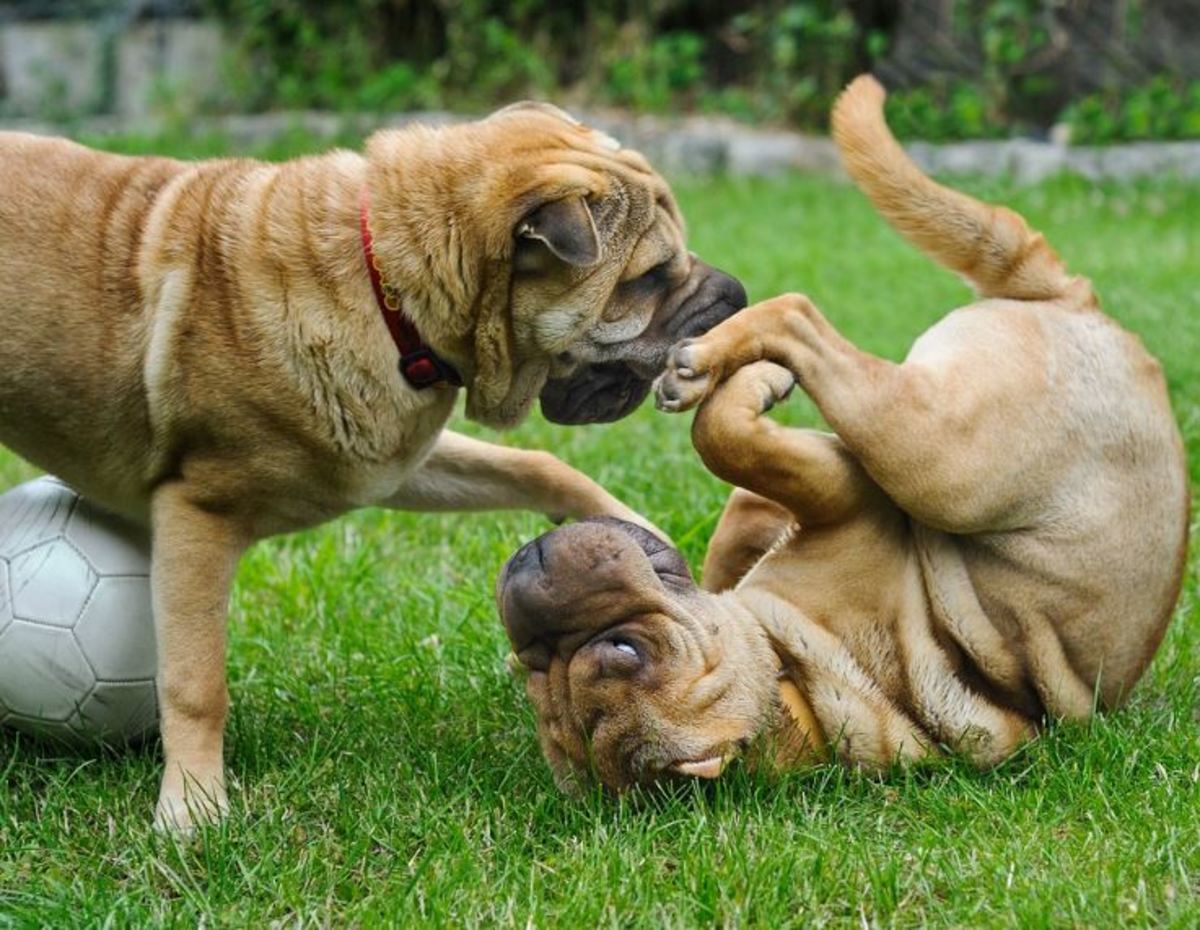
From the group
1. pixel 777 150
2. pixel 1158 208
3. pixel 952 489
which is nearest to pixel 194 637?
pixel 952 489

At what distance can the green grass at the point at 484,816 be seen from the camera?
3.10 m

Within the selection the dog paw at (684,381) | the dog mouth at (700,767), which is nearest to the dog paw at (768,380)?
the dog paw at (684,381)

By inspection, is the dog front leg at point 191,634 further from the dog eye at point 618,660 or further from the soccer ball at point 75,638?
the dog eye at point 618,660

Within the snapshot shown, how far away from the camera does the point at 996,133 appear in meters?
14.1

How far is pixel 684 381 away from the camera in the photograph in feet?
12.4

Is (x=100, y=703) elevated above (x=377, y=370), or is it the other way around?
(x=377, y=370)

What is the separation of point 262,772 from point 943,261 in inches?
82.8

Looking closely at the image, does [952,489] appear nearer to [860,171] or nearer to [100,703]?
[860,171]

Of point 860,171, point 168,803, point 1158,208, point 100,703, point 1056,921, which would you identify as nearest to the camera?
point 1056,921

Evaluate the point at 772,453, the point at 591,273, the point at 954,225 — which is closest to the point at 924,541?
the point at 772,453

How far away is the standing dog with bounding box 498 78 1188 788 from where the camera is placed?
374cm

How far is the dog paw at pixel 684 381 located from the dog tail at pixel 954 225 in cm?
76

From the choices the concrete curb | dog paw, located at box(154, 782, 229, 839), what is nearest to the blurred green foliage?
the concrete curb

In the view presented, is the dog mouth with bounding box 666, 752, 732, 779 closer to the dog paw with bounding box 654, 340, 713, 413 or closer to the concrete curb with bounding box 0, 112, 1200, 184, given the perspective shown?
the dog paw with bounding box 654, 340, 713, 413
